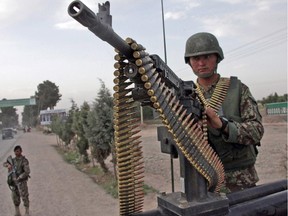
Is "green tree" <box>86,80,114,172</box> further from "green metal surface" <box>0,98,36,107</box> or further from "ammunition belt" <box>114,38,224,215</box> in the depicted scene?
"ammunition belt" <box>114,38,224,215</box>

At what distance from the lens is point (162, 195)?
5.56ft

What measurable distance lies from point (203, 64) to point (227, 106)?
297 millimetres

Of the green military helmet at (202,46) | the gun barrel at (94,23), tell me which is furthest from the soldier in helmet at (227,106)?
the gun barrel at (94,23)

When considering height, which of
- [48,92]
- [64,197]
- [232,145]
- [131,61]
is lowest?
[64,197]

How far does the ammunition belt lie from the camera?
5.08ft

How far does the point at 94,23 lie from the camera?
131 centimetres

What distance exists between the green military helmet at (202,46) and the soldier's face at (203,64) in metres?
0.04

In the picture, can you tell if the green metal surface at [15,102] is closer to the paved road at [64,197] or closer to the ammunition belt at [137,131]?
the paved road at [64,197]

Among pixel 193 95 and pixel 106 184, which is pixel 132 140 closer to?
pixel 193 95

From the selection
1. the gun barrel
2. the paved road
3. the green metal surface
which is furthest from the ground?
the gun barrel

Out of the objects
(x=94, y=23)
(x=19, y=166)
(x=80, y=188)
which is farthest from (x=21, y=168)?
(x=94, y=23)

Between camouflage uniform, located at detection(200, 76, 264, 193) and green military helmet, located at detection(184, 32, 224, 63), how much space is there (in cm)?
27

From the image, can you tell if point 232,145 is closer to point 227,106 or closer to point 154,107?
point 227,106

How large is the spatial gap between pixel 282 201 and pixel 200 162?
40cm
